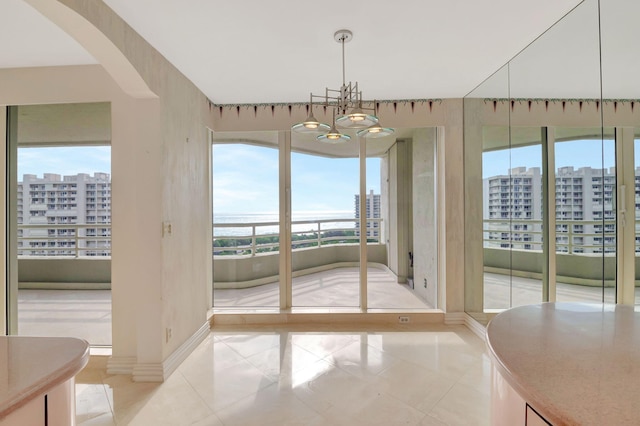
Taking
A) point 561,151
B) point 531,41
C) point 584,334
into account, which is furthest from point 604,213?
point 531,41

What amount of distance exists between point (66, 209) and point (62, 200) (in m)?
0.10

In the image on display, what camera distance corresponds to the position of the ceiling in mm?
1991

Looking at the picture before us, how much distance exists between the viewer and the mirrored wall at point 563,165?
1.77m

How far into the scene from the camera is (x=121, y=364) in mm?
2574

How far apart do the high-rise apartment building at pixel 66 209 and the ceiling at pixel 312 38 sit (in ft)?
3.55

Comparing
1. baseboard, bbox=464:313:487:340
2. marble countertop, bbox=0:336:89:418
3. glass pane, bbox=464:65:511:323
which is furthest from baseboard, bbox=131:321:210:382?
glass pane, bbox=464:65:511:323

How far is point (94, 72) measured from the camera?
8.68ft

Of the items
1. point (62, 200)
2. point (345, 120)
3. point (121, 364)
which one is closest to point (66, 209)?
point (62, 200)

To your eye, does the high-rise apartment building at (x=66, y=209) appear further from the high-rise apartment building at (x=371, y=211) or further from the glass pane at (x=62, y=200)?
the high-rise apartment building at (x=371, y=211)

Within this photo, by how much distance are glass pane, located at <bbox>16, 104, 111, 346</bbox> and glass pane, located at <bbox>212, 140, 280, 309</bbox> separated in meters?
1.24

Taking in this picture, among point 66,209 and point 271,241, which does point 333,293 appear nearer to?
point 271,241

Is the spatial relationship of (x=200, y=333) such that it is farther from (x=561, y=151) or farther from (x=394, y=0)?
(x=561, y=151)

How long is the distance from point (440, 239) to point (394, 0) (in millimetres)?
2697

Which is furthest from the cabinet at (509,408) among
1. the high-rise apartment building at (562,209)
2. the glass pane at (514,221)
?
the glass pane at (514,221)
